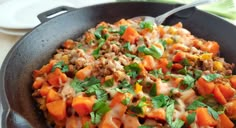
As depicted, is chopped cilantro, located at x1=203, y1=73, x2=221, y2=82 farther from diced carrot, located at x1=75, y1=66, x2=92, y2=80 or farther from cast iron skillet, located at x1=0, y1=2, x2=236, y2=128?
diced carrot, located at x1=75, y1=66, x2=92, y2=80

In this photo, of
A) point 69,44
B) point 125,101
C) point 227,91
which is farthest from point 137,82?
point 69,44

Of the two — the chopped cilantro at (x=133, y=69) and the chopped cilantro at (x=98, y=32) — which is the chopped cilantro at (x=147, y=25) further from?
the chopped cilantro at (x=133, y=69)

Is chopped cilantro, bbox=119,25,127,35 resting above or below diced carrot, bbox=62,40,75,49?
above

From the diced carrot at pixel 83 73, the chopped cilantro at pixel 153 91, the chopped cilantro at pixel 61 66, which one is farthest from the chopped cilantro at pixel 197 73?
the chopped cilantro at pixel 61 66

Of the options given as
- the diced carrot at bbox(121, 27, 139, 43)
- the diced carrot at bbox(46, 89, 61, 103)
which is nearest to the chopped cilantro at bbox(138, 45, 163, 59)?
the diced carrot at bbox(121, 27, 139, 43)

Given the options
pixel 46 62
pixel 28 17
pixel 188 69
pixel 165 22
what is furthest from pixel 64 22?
pixel 188 69

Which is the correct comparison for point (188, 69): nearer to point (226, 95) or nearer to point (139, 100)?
point (226, 95)

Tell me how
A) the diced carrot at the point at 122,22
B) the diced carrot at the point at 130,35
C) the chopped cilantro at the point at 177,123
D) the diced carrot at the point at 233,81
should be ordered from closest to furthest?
the chopped cilantro at the point at 177,123 < the diced carrot at the point at 233,81 < the diced carrot at the point at 130,35 < the diced carrot at the point at 122,22
